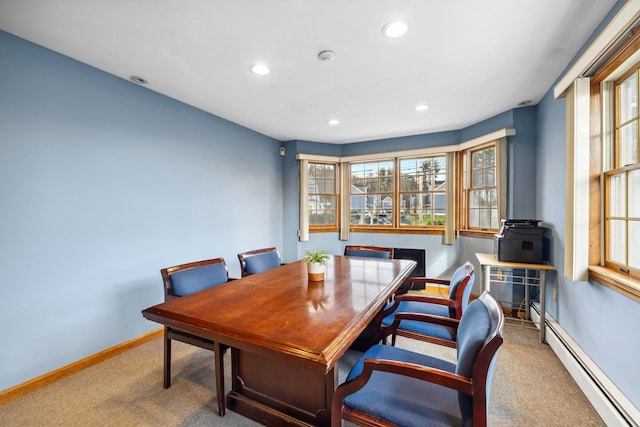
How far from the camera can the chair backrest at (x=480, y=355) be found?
0.97 m

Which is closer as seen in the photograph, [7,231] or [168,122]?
[7,231]

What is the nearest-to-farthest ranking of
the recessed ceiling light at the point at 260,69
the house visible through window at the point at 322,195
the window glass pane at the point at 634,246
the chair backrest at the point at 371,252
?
1. the window glass pane at the point at 634,246
2. the recessed ceiling light at the point at 260,69
3. the chair backrest at the point at 371,252
4. the house visible through window at the point at 322,195

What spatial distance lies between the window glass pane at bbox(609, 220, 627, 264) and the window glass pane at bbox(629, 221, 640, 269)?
66mm

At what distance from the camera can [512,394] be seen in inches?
74.9

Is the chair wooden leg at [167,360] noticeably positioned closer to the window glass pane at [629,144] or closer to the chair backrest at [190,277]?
the chair backrest at [190,277]

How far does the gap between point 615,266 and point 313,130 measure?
3520 mm

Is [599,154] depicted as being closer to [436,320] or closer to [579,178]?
[579,178]

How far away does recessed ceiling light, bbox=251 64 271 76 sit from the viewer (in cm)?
228

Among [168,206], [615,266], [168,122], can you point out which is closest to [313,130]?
[168,122]

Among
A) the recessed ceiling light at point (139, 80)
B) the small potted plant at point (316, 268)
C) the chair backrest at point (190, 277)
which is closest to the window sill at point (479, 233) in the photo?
the small potted plant at point (316, 268)

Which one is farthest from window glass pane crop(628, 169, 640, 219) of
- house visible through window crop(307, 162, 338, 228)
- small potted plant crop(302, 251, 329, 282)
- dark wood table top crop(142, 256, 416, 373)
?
house visible through window crop(307, 162, 338, 228)

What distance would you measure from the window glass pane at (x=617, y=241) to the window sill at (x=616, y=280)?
95 millimetres

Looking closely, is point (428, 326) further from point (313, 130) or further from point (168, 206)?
point (313, 130)

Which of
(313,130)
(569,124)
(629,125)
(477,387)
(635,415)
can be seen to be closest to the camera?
(477,387)
